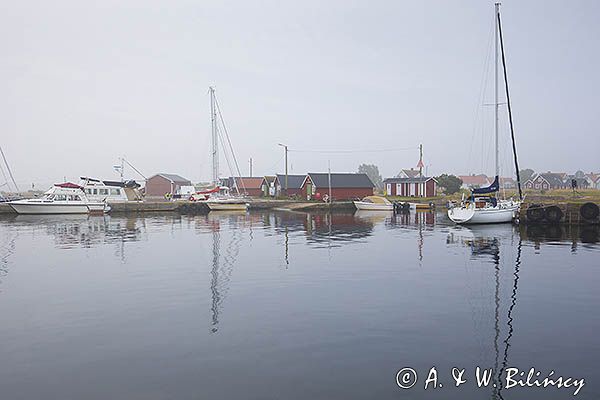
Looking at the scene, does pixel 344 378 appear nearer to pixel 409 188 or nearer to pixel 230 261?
pixel 230 261

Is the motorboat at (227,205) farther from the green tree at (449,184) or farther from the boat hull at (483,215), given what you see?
the green tree at (449,184)

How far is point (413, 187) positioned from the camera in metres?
91.6

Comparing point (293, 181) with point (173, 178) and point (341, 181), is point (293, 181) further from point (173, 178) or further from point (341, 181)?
point (173, 178)

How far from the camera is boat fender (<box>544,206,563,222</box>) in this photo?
4222 centimetres

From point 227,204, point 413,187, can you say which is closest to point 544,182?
point 413,187

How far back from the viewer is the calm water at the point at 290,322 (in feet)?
29.5

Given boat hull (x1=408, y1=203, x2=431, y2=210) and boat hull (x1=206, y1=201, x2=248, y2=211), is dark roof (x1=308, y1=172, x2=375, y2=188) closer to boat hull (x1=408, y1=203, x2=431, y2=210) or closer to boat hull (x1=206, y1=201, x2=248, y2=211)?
boat hull (x1=408, y1=203, x2=431, y2=210)

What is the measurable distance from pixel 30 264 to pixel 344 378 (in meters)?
19.6

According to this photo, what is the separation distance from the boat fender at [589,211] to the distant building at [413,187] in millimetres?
47927

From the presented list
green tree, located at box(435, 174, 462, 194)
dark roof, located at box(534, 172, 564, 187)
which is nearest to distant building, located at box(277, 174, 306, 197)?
green tree, located at box(435, 174, 462, 194)

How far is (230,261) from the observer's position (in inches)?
923

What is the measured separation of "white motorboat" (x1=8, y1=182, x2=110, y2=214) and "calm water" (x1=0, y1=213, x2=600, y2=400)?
3717cm

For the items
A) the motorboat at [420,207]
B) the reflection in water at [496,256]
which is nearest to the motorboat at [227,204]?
the motorboat at [420,207]

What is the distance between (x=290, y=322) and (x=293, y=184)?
81.0 m
